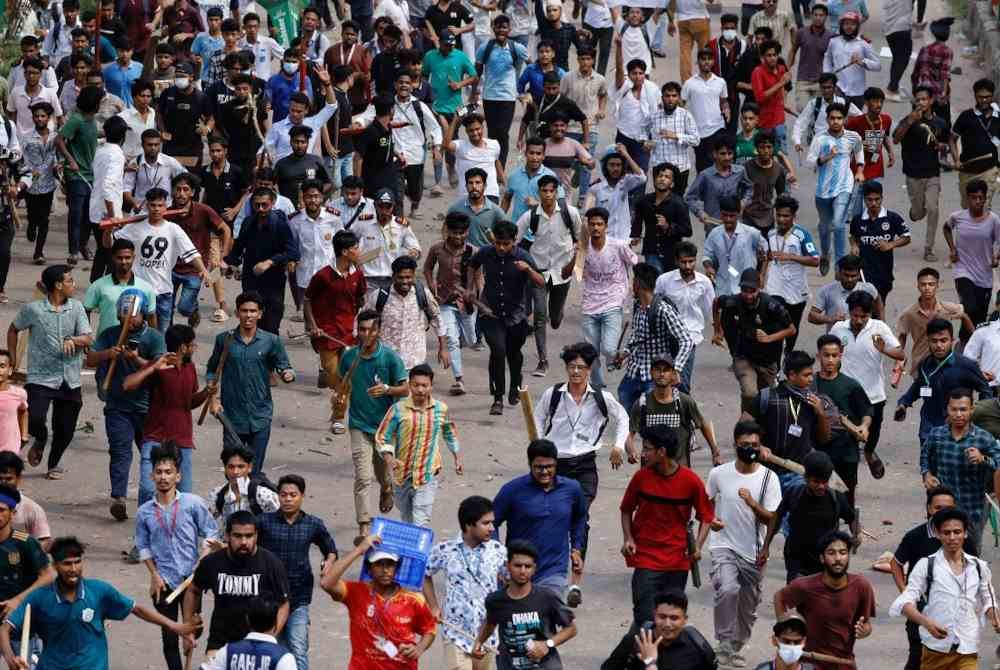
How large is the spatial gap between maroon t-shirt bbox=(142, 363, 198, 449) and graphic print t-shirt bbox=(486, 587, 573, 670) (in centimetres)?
371

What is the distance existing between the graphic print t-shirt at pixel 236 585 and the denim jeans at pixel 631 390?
16.3 ft

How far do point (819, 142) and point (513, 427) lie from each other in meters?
4.87

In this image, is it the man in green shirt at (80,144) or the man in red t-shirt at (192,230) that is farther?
the man in green shirt at (80,144)

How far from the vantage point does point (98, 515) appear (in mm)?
15844

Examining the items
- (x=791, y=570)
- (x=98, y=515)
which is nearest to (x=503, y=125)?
(x=98, y=515)

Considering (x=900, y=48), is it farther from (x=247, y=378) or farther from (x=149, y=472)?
(x=149, y=472)

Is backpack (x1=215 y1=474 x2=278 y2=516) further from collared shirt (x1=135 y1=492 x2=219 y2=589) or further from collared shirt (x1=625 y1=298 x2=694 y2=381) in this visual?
collared shirt (x1=625 y1=298 x2=694 y2=381)

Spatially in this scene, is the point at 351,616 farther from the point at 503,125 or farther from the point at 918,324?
the point at 503,125

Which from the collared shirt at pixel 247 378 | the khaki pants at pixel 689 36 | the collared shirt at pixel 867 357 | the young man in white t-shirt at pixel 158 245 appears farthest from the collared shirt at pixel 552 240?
the khaki pants at pixel 689 36

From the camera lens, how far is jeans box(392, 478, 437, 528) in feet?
47.3

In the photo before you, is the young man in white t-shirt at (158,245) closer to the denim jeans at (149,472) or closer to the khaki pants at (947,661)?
the denim jeans at (149,472)

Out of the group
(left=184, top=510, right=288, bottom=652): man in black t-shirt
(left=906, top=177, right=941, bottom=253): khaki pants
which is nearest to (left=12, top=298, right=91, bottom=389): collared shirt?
(left=184, top=510, right=288, bottom=652): man in black t-shirt

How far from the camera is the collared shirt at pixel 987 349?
51.6 feet

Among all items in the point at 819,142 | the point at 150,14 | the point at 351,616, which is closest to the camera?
the point at 351,616
